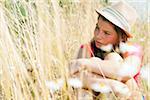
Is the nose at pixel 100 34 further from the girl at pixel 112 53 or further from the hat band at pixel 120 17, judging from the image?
the hat band at pixel 120 17

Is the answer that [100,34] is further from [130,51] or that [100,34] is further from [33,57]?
[33,57]

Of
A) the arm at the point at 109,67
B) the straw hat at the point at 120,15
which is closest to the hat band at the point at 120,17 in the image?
the straw hat at the point at 120,15

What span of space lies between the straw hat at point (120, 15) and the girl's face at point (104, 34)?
0.03 meters

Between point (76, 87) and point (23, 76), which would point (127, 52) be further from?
point (23, 76)

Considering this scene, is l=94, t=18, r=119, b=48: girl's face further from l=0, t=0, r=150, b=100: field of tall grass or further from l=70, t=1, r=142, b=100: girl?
l=0, t=0, r=150, b=100: field of tall grass

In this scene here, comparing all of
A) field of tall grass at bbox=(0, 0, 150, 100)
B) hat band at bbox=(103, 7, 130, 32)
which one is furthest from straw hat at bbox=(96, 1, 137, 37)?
field of tall grass at bbox=(0, 0, 150, 100)

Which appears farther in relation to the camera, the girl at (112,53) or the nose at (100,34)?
the nose at (100,34)

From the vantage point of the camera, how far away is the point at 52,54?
1.79m

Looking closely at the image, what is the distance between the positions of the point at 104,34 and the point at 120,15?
0.43 ft

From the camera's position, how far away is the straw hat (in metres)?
2.03

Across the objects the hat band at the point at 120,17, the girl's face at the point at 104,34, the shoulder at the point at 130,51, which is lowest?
the shoulder at the point at 130,51

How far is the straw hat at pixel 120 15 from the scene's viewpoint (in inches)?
79.7

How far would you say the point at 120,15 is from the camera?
81.2 inches

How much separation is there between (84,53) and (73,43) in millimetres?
511
